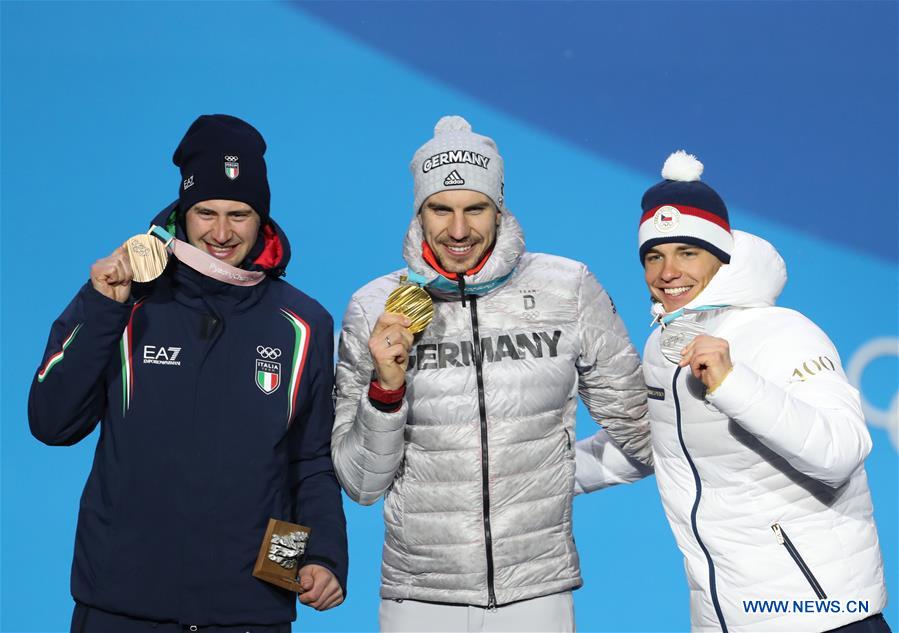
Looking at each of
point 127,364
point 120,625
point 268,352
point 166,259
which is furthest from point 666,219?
point 120,625

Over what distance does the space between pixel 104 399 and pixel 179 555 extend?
1.15 feet

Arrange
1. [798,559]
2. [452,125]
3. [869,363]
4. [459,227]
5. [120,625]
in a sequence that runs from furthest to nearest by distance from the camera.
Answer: [869,363], [452,125], [459,227], [120,625], [798,559]

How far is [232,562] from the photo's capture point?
2.18m

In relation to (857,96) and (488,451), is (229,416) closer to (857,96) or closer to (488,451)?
(488,451)

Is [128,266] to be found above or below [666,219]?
below

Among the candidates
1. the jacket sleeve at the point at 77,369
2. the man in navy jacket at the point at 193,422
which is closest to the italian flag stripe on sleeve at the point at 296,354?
the man in navy jacket at the point at 193,422

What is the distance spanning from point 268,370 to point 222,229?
12.2 inches

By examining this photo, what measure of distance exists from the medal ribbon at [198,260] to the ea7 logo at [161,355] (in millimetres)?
167

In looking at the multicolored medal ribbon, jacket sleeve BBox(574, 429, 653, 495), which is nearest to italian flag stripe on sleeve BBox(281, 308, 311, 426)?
the multicolored medal ribbon

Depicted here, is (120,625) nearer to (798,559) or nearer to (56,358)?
(56,358)

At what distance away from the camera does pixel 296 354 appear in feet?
7.58

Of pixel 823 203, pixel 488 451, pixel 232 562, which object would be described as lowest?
pixel 232 562

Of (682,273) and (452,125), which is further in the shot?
(452,125)

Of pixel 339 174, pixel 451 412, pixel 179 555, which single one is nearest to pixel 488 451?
pixel 451 412
